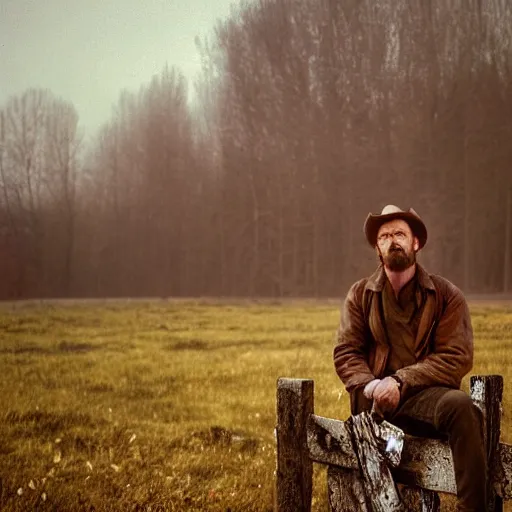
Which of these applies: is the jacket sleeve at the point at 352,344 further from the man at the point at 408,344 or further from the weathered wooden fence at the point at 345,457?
the weathered wooden fence at the point at 345,457

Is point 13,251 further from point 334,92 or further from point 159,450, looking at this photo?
point 334,92

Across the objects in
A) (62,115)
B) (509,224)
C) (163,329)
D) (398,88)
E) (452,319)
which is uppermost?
(398,88)

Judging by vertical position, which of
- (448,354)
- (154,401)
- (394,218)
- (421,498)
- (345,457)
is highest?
(394,218)

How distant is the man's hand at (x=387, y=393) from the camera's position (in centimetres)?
227

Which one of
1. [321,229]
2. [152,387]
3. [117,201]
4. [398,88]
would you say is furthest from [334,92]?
[152,387]

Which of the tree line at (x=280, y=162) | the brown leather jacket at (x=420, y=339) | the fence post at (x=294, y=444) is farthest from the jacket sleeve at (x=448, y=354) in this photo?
the tree line at (x=280, y=162)

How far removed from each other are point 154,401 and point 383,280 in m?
4.25

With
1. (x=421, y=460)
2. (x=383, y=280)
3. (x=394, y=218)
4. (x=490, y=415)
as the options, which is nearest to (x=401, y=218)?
(x=394, y=218)

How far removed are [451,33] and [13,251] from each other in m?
6.57

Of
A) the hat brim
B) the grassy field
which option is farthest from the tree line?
the hat brim

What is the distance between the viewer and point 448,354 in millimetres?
2311

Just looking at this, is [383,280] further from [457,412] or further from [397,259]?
[457,412]

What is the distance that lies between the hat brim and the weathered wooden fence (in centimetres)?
64

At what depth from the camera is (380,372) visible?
8.03 ft
